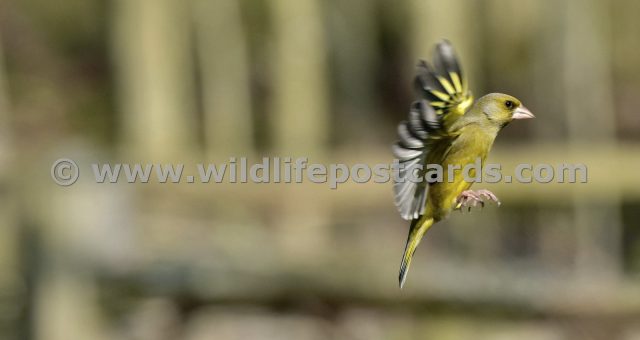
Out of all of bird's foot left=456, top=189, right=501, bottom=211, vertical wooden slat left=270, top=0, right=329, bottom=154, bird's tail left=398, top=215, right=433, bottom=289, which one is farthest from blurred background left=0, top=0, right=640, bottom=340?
bird's foot left=456, top=189, right=501, bottom=211

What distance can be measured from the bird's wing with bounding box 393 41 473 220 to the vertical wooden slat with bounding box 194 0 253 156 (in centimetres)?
673

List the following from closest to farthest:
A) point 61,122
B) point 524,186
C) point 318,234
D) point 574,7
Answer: point 524,186 → point 318,234 → point 574,7 → point 61,122

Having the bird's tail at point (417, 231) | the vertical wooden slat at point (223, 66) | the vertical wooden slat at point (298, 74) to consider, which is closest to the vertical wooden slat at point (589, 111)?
the vertical wooden slat at point (298, 74)

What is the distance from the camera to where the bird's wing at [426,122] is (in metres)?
1.08

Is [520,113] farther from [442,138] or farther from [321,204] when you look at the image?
[321,204]

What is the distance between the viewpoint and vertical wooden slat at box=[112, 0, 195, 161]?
7750 millimetres

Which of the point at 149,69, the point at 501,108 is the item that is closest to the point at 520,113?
the point at 501,108

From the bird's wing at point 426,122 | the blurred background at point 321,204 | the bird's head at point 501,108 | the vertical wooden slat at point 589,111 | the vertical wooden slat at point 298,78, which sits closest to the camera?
the bird's wing at point 426,122

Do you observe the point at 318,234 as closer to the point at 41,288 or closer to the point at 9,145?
the point at 41,288

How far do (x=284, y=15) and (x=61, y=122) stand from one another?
5.74 metres

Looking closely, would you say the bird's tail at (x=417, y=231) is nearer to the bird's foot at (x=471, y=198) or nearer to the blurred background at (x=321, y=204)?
the bird's foot at (x=471, y=198)

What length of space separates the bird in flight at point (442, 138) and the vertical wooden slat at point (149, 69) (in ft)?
20.1

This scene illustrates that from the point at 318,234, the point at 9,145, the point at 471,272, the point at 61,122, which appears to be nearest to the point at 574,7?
the point at 318,234

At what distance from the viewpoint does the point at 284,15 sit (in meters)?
7.85
